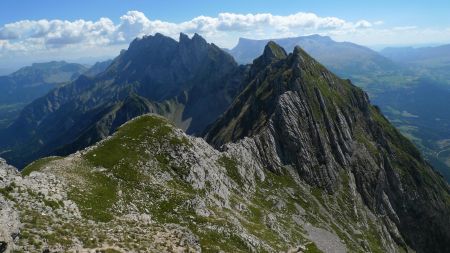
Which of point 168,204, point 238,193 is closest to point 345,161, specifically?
point 238,193

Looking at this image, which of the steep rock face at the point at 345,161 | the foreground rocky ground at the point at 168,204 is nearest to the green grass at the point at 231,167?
the foreground rocky ground at the point at 168,204

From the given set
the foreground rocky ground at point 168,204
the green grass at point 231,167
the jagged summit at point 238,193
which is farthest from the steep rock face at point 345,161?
the green grass at point 231,167

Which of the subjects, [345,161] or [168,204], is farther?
[345,161]

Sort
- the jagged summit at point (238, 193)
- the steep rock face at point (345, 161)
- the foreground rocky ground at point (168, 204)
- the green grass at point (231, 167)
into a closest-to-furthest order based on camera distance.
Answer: the foreground rocky ground at point (168, 204), the jagged summit at point (238, 193), the green grass at point (231, 167), the steep rock face at point (345, 161)

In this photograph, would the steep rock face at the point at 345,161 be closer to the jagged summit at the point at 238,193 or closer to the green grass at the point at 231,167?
the jagged summit at the point at 238,193

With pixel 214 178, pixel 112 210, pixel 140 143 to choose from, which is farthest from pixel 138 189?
pixel 214 178

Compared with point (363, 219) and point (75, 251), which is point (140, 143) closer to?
point (75, 251)

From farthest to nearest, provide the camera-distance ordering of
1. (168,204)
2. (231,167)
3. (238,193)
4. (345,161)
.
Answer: (345,161) → (231,167) → (238,193) → (168,204)

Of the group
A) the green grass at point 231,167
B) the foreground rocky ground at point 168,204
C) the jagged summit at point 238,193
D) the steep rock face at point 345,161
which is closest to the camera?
the foreground rocky ground at point 168,204

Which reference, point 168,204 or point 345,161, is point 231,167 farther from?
point 345,161

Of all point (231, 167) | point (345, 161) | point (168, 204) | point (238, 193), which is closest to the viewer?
point (168, 204)

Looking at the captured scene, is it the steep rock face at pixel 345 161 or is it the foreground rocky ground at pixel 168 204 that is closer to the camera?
the foreground rocky ground at pixel 168 204

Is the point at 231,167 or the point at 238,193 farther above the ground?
the point at 231,167
